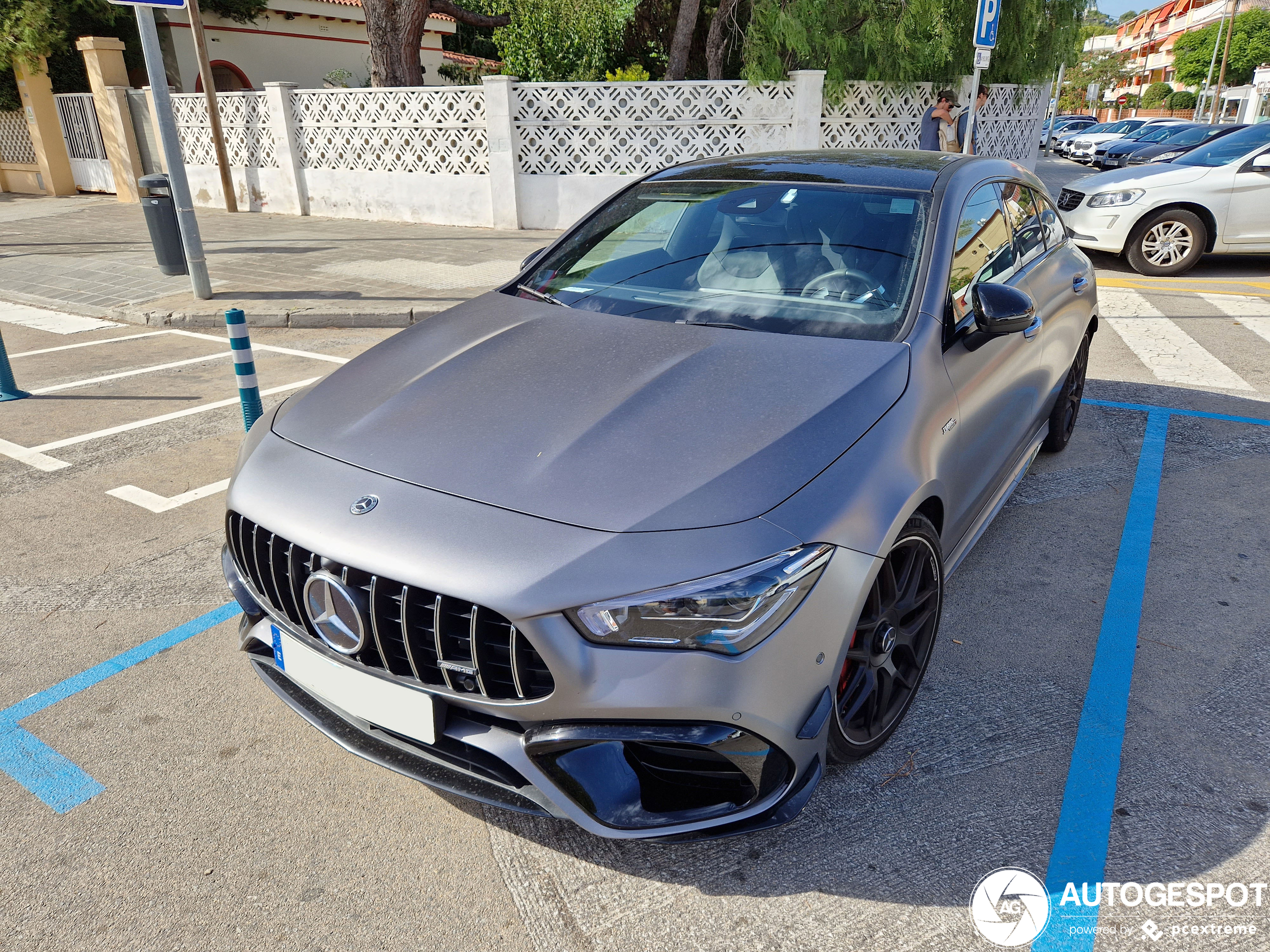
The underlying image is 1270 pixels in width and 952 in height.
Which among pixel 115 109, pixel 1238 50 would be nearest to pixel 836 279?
pixel 115 109

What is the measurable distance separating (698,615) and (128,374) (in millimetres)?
6502

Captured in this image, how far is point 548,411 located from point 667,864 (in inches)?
49.2

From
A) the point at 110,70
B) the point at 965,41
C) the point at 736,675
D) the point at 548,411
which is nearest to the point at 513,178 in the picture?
the point at 965,41

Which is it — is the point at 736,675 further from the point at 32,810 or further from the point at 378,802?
the point at 32,810

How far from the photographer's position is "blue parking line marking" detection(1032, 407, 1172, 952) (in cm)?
218

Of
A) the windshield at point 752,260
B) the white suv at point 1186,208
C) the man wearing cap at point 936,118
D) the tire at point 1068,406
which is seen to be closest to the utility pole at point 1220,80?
the man wearing cap at point 936,118

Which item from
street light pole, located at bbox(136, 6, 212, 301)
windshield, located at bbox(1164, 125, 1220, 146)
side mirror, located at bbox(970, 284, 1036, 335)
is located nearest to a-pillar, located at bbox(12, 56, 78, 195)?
street light pole, located at bbox(136, 6, 212, 301)

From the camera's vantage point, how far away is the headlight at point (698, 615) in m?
1.92

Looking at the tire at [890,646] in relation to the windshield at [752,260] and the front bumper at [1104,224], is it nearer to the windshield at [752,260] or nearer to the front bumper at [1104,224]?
the windshield at [752,260]

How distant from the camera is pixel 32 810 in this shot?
254 cm

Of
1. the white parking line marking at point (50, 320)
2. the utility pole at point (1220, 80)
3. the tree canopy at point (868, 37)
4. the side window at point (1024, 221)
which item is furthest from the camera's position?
the utility pole at point (1220, 80)

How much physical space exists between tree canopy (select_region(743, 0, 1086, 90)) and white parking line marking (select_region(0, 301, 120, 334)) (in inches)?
353

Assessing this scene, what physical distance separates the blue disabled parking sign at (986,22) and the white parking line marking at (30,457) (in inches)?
351

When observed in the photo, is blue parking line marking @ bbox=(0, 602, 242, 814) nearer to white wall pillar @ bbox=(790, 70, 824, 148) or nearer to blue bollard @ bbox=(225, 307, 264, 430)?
blue bollard @ bbox=(225, 307, 264, 430)
